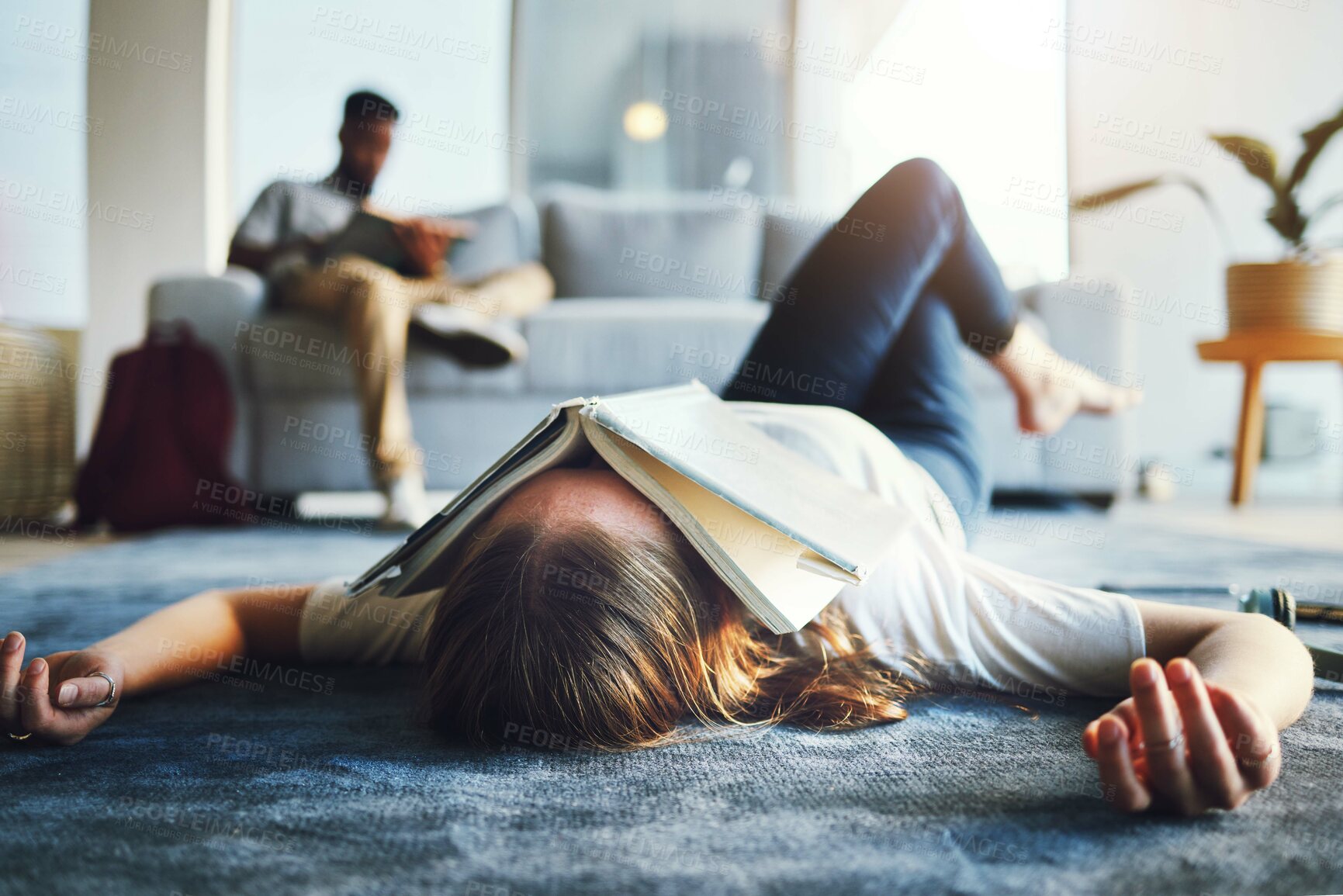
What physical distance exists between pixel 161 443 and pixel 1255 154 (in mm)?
2752

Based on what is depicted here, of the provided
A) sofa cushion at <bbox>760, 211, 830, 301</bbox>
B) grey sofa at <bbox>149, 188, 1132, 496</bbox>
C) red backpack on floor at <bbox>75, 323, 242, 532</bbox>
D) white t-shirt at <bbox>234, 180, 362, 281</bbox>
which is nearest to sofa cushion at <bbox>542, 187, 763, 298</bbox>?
sofa cushion at <bbox>760, 211, 830, 301</bbox>

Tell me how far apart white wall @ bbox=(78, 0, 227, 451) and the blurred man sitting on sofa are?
3.71ft

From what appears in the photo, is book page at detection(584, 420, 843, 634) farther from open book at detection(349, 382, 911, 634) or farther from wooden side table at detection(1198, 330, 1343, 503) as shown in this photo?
wooden side table at detection(1198, 330, 1343, 503)

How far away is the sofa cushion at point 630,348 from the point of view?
6.84ft

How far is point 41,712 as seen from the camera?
0.53 meters

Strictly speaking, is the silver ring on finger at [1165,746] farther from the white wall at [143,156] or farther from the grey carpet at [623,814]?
the white wall at [143,156]

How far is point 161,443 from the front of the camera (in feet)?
6.19

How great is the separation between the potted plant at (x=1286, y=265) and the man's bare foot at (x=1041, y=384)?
49.1 inches

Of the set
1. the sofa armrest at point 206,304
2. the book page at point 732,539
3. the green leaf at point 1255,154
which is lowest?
the book page at point 732,539

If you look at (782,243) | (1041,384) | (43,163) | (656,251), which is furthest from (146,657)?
(43,163)

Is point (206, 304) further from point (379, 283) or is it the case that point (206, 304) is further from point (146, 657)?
point (146, 657)

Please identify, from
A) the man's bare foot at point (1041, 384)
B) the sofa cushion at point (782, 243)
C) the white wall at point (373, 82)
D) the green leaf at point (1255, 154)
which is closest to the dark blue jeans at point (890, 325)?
the man's bare foot at point (1041, 384)

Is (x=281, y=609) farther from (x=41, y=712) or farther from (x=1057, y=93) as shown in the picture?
(x=1057, y=93)

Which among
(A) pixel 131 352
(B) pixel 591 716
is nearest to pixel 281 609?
(B) pixel 591 716
